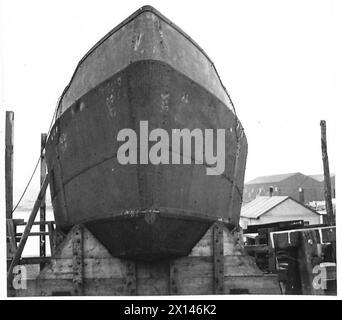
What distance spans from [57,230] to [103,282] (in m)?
1.26

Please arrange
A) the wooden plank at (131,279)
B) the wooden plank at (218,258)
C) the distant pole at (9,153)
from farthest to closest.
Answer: the distant pole at (9,153), the wooden plank at (218,258), the wooden plank at (131,279)

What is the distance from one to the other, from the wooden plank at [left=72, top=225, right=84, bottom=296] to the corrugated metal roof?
16.5 metres

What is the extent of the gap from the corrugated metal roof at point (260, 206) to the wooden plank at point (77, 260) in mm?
16468

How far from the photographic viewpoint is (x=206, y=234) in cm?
431

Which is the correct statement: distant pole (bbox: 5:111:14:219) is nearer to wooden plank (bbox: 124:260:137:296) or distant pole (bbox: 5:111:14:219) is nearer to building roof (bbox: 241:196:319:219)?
wooden plank (bbox: 124:260:137:296)

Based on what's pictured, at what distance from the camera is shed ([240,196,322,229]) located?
2006 cm

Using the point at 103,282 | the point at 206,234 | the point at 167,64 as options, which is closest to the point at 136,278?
the point at 103,282

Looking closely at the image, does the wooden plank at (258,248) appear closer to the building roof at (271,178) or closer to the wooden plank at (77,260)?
the wooden plank at (77,260)

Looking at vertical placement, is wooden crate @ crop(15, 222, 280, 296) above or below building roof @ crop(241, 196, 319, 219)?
below

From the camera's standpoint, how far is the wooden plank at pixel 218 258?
4.21 metres

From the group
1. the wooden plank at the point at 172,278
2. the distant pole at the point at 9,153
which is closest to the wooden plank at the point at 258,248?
the wooden plank at the point at 172,278

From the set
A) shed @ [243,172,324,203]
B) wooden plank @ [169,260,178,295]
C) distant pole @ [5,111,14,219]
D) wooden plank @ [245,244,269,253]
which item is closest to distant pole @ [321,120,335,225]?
wooden plank @ [245,244,269,253]

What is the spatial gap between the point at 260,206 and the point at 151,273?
17.7m
